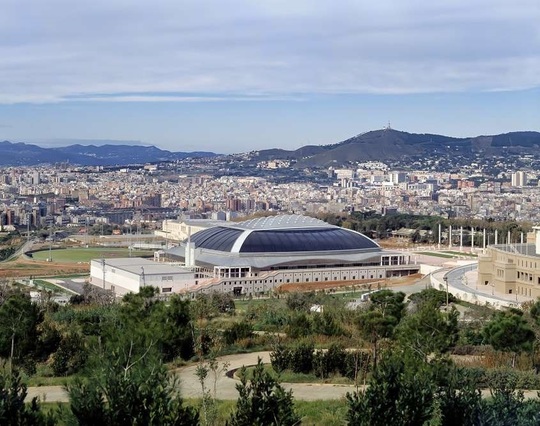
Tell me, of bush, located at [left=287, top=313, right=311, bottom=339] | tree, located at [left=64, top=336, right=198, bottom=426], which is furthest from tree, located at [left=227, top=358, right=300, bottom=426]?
bush, located at [left=287, top=313, right=311, bottom=339]

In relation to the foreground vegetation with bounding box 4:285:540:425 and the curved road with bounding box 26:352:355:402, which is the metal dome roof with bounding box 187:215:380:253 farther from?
the curved road with bounding box 26:352:355:402

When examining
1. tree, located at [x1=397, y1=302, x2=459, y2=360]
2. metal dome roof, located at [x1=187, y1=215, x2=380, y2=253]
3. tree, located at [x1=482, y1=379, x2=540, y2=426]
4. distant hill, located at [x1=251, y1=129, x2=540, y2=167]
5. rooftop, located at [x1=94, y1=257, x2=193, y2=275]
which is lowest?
rooftop, located at [x1=94, y1=257, x2=193, y2=275]

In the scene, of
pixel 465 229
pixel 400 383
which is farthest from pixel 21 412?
pixel 465 229

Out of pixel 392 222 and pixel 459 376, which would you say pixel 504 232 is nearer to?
pixel 392 222

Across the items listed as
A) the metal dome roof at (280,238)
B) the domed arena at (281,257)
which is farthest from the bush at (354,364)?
the metal dome roof at (280,238)

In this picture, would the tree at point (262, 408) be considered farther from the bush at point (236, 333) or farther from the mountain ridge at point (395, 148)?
the mountain ridge at point (395, 148)

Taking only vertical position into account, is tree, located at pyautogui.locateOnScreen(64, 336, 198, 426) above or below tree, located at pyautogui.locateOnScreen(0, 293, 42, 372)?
above

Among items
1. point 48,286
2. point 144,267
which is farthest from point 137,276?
point 48,286
